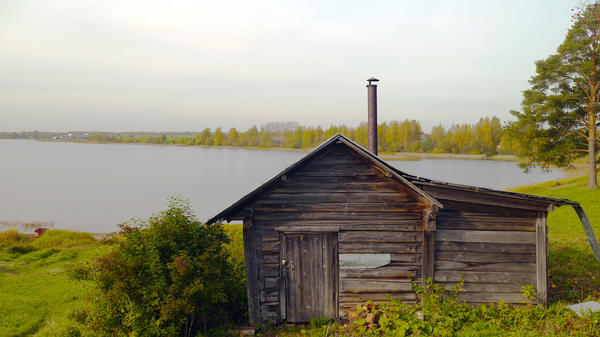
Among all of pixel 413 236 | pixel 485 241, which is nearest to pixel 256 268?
pixel 413 236

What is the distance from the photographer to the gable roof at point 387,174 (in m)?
7.59

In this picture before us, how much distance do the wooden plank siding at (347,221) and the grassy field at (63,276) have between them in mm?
1489

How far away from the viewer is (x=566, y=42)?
26438 mm

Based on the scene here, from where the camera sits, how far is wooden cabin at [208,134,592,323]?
7.98 metres

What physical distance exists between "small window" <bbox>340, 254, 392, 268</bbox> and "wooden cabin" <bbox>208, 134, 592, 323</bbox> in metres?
0.02

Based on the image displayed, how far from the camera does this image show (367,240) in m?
8.09

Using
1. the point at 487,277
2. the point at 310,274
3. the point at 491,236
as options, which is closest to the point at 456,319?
the point at 487,277

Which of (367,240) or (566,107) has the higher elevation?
(566,107)

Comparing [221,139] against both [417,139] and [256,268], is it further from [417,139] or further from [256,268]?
[256,268]

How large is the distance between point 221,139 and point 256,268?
13522cm

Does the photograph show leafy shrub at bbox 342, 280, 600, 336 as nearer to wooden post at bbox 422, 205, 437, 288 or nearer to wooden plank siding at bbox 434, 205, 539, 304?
wooden post at bbox 422, 205, 437, 288

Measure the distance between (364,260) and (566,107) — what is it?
28532 mm

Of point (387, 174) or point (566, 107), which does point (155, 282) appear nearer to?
point (387, 174)

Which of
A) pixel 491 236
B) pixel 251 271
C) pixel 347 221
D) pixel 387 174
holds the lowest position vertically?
pixel 251 271
